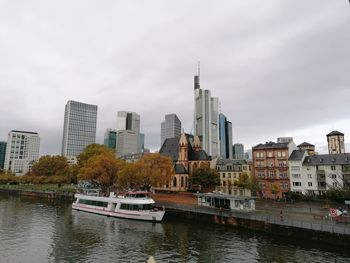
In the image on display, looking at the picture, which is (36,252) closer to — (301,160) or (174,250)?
(174,250)

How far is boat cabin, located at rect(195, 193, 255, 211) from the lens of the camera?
1989 inches

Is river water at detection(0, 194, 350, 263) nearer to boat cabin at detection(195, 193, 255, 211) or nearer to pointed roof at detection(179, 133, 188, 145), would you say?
boat cabin at detection(195, 193, 255, 211)

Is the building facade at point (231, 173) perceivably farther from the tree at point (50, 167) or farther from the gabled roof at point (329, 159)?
the tree at point (50, 167)

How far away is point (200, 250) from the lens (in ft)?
108

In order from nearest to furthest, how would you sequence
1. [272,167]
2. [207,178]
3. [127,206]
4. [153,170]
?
[127,206] < [153,170] < [272,167] < [207,178]

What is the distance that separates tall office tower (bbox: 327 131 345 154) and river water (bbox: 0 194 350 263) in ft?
392

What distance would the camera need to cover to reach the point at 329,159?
82125mm

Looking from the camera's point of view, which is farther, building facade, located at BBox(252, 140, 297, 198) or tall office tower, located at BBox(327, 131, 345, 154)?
tall office tower, located at BBox(327, 131, 345, 154)

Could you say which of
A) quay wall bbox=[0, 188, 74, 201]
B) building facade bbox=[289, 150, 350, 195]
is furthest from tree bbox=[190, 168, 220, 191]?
quay wall bbox=[0, 188, 74, 201]

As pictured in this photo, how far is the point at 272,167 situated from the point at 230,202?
4323cm

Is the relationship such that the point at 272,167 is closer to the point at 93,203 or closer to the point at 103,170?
the point at 103,170

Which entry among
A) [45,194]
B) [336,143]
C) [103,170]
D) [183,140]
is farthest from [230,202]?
[336,143]

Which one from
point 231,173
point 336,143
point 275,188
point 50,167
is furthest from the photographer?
point 336,143

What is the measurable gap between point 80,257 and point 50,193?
73898 millimetres
